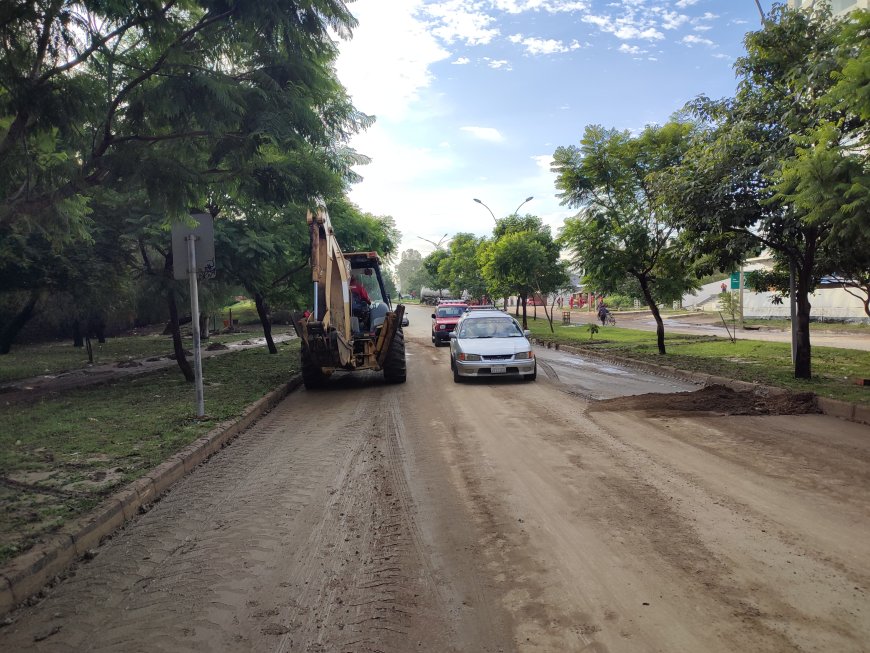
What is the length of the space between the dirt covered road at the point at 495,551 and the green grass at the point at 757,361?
3814 mm

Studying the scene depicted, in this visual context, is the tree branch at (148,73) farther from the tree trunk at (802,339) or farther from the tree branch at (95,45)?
the tree trunk at (802,339)

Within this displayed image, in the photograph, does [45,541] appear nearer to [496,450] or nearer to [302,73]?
[496,450]

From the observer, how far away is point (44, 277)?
46.2 ft

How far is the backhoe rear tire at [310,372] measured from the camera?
13.4 m

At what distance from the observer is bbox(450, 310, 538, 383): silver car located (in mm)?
13477

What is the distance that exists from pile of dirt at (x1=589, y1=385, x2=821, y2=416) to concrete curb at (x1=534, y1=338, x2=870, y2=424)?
27cm

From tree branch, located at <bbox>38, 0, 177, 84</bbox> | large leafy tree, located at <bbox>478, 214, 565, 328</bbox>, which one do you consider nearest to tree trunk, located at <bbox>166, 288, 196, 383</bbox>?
tree branch, located at <bbox>38, 0, 177, 84</bbox>

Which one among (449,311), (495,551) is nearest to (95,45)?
(495,551)

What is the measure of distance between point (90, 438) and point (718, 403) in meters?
9.42

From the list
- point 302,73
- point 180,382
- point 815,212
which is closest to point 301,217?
point 180,382

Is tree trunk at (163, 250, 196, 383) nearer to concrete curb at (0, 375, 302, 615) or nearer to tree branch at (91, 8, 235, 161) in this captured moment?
tree branch at (91, 8, 235, 161)

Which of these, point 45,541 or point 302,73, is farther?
point 302,73

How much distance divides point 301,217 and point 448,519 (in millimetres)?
13891

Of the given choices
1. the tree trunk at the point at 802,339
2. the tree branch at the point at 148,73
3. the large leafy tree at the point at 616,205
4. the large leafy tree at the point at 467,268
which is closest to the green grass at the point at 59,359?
the tree branch at the point at 148,73
